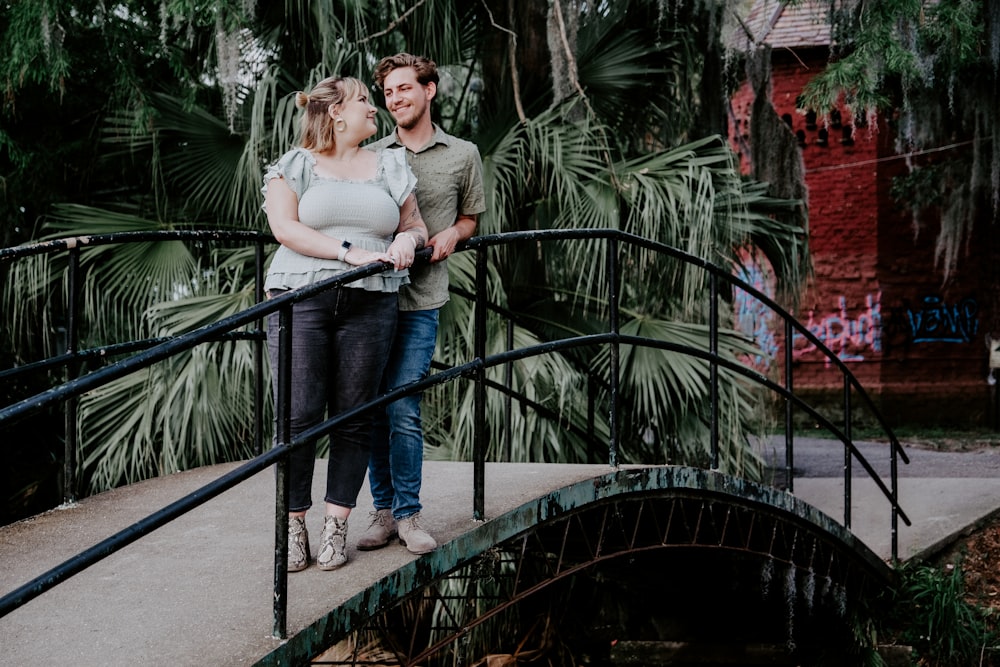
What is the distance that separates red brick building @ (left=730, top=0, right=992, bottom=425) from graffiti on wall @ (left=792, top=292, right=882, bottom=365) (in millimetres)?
15

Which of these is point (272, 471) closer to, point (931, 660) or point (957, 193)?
point (931, 660)

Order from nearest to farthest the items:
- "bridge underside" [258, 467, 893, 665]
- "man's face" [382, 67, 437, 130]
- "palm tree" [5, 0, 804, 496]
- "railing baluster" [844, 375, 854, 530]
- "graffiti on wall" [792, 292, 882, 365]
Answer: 1. "man's face" [382, 67, 437, 130]
2. "bridge underside" [258, 467, 893, 665]
3. "railing baluster" [844, 375, 854, 530]
4. "palm tree" [5, 0, 804, 496]
5. "graffiti on wall" [792, 292, 882, 365]

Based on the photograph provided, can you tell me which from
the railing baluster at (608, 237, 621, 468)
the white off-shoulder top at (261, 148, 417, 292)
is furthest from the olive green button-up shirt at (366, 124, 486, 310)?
the railing baluster at (608, 237, 621, 468)

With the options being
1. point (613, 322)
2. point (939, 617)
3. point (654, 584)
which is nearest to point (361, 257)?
point (613, 322)

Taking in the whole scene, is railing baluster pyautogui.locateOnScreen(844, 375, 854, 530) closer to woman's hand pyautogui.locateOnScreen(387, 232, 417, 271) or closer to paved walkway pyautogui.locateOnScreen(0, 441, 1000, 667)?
paved walkway pyautogui.locateOnScreen(0, 441, 1000, 667)

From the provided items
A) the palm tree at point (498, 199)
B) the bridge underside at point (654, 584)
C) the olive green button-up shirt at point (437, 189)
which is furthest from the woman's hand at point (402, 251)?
the palm tree at point (498, 199)

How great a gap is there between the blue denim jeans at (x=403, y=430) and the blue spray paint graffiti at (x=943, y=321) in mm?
13500

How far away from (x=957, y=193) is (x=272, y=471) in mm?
10949

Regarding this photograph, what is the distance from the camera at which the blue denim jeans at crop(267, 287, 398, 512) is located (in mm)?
3117

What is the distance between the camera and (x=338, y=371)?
10.5 feet

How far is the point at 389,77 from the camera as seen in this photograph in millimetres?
3361

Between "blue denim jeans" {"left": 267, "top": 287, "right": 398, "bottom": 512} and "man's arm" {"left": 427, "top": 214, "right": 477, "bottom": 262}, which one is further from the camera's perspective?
"man's arm" {"left": 427, "top": 214, "right": 477, "bottom": 262}

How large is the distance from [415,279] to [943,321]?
13773 mm

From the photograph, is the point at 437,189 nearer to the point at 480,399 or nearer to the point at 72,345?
the point at 480,399
